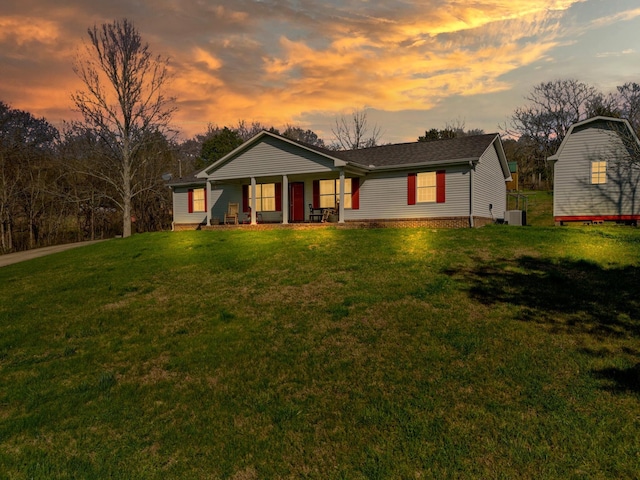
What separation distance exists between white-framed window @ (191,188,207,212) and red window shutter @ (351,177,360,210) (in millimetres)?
10688

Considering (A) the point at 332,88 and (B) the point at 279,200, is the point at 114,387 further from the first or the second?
(A) the point at 332,88

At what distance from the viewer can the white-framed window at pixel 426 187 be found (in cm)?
1855

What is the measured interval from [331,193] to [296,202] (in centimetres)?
237

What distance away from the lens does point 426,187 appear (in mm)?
18688

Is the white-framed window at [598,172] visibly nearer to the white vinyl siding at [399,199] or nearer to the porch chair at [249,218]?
the white vinyl siding at [399,199]

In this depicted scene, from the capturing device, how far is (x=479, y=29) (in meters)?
14.7

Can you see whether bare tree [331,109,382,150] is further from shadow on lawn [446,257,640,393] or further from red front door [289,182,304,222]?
shadow on lawn [446,257,640,393]

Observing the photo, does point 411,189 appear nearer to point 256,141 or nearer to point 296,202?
point 296,202

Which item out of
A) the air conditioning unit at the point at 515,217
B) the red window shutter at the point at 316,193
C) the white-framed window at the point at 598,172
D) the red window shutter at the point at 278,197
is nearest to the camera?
the white-framed window at the point at 598,172

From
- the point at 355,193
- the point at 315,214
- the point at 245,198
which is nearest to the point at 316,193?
the point at 315,214

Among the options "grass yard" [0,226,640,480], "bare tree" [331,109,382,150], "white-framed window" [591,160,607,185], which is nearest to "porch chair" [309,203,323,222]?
"grass yard" [0,226,640,480]

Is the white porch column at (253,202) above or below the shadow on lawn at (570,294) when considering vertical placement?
above

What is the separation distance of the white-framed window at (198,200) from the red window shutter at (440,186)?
49.5 ft

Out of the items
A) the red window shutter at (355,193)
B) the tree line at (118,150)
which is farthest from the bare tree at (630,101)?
the red window shutter at (355,193)
